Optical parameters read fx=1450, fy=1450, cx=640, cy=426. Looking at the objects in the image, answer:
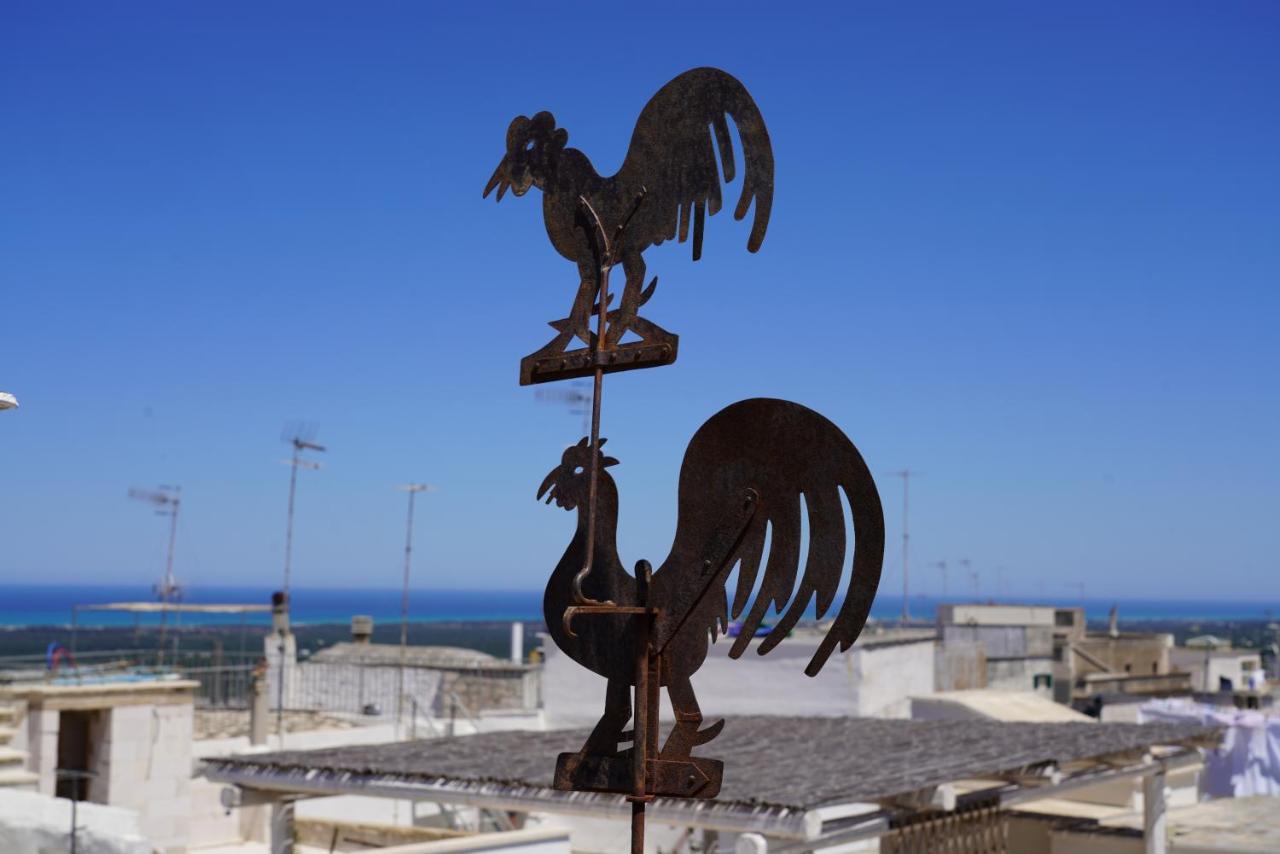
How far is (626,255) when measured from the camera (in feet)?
14.7

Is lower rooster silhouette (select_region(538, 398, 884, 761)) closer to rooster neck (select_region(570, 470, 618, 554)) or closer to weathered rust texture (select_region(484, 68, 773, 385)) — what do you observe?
rooster neck (select_region(570, 470, 618, 554))

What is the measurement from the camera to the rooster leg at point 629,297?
4.39 m

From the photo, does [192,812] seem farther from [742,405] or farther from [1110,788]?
[742,405]

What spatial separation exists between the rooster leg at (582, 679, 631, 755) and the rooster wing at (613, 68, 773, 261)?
1.34 m

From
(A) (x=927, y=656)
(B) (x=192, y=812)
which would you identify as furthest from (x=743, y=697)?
(B) (x=192, y=812)

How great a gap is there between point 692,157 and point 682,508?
1067 millimetres

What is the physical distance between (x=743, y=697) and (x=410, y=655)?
77.8ft

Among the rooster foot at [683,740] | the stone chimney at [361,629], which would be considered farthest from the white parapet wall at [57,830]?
the stone chimney at [361,629]

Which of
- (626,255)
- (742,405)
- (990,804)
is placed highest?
(626,255)

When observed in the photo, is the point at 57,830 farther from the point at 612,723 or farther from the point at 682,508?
the point at 682,508

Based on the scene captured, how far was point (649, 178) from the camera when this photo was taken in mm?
4465

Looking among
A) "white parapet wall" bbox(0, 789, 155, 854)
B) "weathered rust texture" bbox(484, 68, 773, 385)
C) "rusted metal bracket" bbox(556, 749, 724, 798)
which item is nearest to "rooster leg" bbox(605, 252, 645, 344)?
"weathered rust texture" bbox(484, 68, 773, 385)

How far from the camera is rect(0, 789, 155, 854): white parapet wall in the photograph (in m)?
11.0

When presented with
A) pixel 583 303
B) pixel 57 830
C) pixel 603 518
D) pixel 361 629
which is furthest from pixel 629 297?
pixel 361 629
